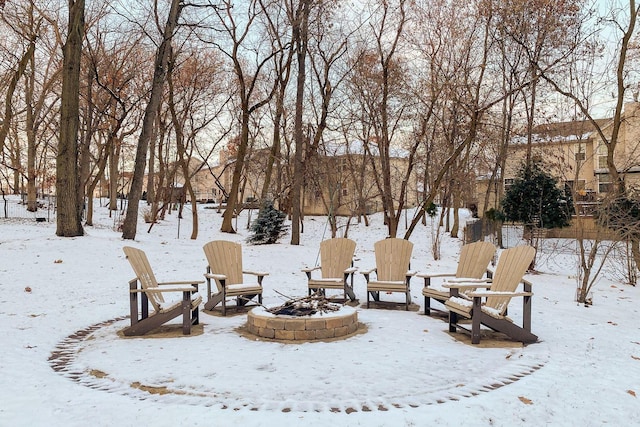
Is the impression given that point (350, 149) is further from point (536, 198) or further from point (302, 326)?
point (302, 326)

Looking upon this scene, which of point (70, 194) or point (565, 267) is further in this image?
point (565, 267)

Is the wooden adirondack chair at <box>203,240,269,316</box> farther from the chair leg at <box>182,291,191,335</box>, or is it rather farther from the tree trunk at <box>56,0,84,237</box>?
the tree trunk at <box>56,0,84,237</box>

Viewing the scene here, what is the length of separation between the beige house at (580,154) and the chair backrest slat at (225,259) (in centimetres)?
530

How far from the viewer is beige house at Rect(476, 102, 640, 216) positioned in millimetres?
8445

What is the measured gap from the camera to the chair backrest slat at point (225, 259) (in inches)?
252

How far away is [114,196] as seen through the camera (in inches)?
943

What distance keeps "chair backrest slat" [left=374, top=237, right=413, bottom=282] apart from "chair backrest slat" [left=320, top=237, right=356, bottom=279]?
0.48 metres

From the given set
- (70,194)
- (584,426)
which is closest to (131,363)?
(584,426)

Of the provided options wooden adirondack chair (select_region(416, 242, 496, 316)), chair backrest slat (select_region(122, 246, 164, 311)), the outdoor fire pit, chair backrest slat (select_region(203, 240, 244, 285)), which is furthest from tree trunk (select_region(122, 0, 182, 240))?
A: wooden adirondack chair (select_region(416, 242, 496, 316))

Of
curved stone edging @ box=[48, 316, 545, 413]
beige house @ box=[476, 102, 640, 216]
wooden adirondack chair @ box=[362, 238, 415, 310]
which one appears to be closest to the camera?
curved stone edging @ box=[48, 316, 545, 413]

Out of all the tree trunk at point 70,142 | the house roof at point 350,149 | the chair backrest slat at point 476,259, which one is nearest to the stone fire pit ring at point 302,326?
the chair backrest slat at point 476,259

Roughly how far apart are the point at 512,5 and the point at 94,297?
9.96m

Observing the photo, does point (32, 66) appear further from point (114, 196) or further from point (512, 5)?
point (512, 5)

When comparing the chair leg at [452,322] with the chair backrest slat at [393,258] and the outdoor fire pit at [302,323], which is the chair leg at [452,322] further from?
the chair backrest slat at [393,258]
